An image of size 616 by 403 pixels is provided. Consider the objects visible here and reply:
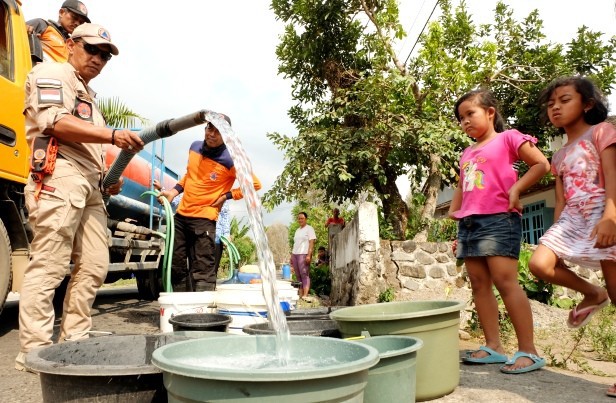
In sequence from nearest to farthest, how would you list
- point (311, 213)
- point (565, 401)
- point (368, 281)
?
point (565, 401) → point (368, 281) → point (311, 213)

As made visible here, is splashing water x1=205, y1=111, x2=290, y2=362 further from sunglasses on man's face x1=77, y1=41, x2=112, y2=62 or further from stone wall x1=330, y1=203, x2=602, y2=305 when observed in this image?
stone wall x1=330, y1=203, x2=602, y2=305

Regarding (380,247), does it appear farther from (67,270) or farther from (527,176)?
(67,270)

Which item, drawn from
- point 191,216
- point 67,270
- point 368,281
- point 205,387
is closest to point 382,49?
point 368,281

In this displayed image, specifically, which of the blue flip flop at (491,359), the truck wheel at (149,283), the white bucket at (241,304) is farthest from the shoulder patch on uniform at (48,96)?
the truck wheel at (149,283)

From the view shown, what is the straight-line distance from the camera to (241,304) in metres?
3.17

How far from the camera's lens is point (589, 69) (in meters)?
9.70

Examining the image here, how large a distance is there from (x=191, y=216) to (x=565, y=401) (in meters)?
2.95

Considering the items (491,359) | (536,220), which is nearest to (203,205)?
(491,359)

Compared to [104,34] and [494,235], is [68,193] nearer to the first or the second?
[104,34]

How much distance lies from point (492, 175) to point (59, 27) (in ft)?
12.6

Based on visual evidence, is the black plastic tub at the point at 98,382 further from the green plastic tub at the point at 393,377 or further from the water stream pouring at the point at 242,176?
the green plastic tub at the point at 393,377

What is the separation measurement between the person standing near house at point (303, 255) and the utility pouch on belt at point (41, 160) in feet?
22.4

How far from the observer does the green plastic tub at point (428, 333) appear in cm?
211

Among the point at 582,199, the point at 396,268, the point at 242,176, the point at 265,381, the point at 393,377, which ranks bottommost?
the point at 393,377
